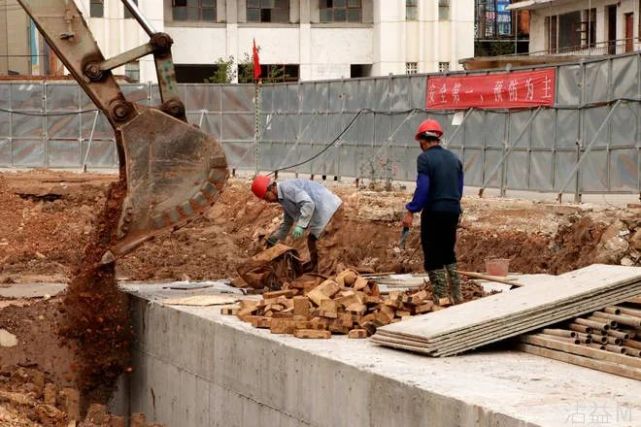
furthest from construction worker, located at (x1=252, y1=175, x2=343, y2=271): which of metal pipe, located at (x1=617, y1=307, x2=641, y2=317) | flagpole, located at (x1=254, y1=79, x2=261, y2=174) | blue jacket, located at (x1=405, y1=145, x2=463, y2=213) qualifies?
flagpole, located at (x1=254, y1=79, x2=261, y2=174)

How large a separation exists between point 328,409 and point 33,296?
7171 millimetres

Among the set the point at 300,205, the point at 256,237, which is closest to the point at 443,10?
the point at 256,237

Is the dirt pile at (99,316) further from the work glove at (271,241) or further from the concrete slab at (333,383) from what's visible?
the work glove at (271,241)

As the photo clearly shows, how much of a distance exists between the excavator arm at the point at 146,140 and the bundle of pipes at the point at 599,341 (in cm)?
390

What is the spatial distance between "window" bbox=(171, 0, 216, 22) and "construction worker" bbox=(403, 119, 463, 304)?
4798cm

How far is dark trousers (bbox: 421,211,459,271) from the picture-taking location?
12070mm

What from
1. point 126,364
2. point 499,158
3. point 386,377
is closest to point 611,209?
point 499,158

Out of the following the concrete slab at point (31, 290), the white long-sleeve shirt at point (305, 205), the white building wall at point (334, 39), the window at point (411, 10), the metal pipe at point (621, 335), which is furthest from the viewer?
the window at point (411, 10)

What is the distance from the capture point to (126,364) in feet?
46.6

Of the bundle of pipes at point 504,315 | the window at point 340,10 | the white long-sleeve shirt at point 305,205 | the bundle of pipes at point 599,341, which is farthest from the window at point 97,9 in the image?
the bundle of pipes at point 599,341

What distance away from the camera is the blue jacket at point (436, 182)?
11906mm

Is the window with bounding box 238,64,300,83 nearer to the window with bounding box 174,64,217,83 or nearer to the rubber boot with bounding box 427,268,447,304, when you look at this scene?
the window with bounding box 174,64,217,83

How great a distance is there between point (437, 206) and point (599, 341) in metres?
2.60

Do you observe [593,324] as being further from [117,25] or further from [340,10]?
[340,10]
